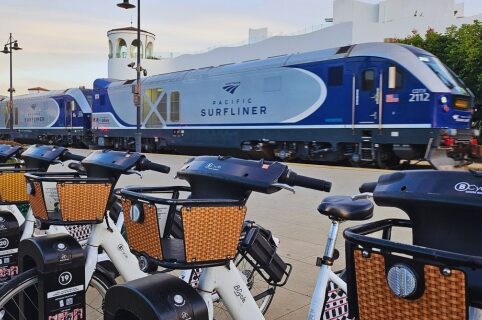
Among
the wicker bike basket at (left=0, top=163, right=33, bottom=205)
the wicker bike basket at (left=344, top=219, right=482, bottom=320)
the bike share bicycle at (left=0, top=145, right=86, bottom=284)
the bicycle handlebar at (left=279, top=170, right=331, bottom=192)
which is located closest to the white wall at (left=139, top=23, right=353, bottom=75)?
the bike share bicycle at (left=0, top=145, right=86, bottom=284)

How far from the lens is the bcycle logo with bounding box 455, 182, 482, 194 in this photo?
1502 mm

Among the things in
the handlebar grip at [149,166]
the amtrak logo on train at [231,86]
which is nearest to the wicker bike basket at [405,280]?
the handlebar grip at [149,166]

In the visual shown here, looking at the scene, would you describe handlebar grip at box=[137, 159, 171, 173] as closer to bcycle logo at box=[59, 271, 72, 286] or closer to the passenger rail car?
bcycle logo at box=[59, 271, 72, 286]

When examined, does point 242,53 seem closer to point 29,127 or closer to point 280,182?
point 29,127

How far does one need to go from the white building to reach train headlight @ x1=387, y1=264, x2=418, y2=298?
108ft

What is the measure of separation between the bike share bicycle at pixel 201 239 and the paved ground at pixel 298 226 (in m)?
1.50

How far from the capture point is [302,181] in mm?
2203

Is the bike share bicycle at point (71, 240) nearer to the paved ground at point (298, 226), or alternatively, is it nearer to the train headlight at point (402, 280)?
the paved ground at point (298, 226)

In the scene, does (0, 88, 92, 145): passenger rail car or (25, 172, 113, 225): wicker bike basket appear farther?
(0, 88, 92, 145): passenger rail car

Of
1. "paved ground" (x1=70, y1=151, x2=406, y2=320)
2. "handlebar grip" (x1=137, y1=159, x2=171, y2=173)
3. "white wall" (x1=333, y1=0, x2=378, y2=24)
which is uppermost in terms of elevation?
"white wall" (x1=333, y1=0, x2=378, y2=24)

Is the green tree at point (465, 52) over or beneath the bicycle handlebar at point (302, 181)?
over

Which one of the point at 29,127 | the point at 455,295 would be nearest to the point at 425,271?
the point at 455,295

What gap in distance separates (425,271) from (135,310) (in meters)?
1.03

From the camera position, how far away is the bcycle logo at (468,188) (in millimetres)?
1502
